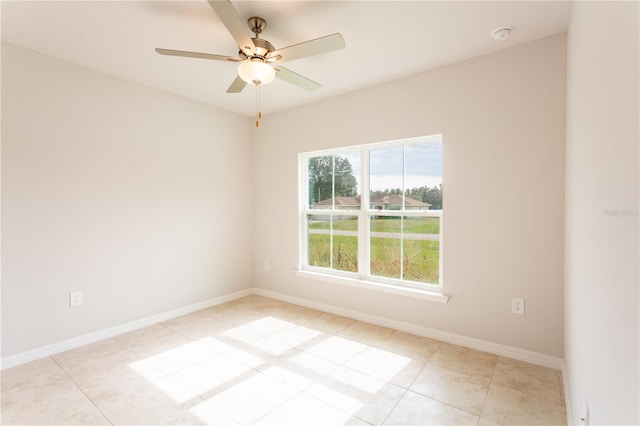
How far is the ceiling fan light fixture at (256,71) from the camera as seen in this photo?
1.95m

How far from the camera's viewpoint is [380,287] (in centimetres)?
316

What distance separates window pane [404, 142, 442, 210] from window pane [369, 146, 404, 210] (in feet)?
0.26

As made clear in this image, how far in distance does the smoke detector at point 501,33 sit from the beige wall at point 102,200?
121 inches

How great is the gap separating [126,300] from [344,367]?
230 cm

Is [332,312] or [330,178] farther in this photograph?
[330,178]

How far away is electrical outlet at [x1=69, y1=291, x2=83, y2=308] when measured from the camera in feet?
8.84

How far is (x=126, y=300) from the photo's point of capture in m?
3.06

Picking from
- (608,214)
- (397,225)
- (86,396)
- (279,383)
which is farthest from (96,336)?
(608,214)

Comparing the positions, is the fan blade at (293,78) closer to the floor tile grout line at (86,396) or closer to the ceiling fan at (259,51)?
the ceiling fan at (259,51)

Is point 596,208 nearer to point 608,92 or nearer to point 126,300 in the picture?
point 608,92

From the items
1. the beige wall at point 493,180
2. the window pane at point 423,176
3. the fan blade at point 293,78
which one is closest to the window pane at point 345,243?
the beige wall at point 493,180

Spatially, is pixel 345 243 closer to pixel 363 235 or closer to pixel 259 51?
pixel 363 235

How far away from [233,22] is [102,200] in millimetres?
2226

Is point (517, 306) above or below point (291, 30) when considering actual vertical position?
below
